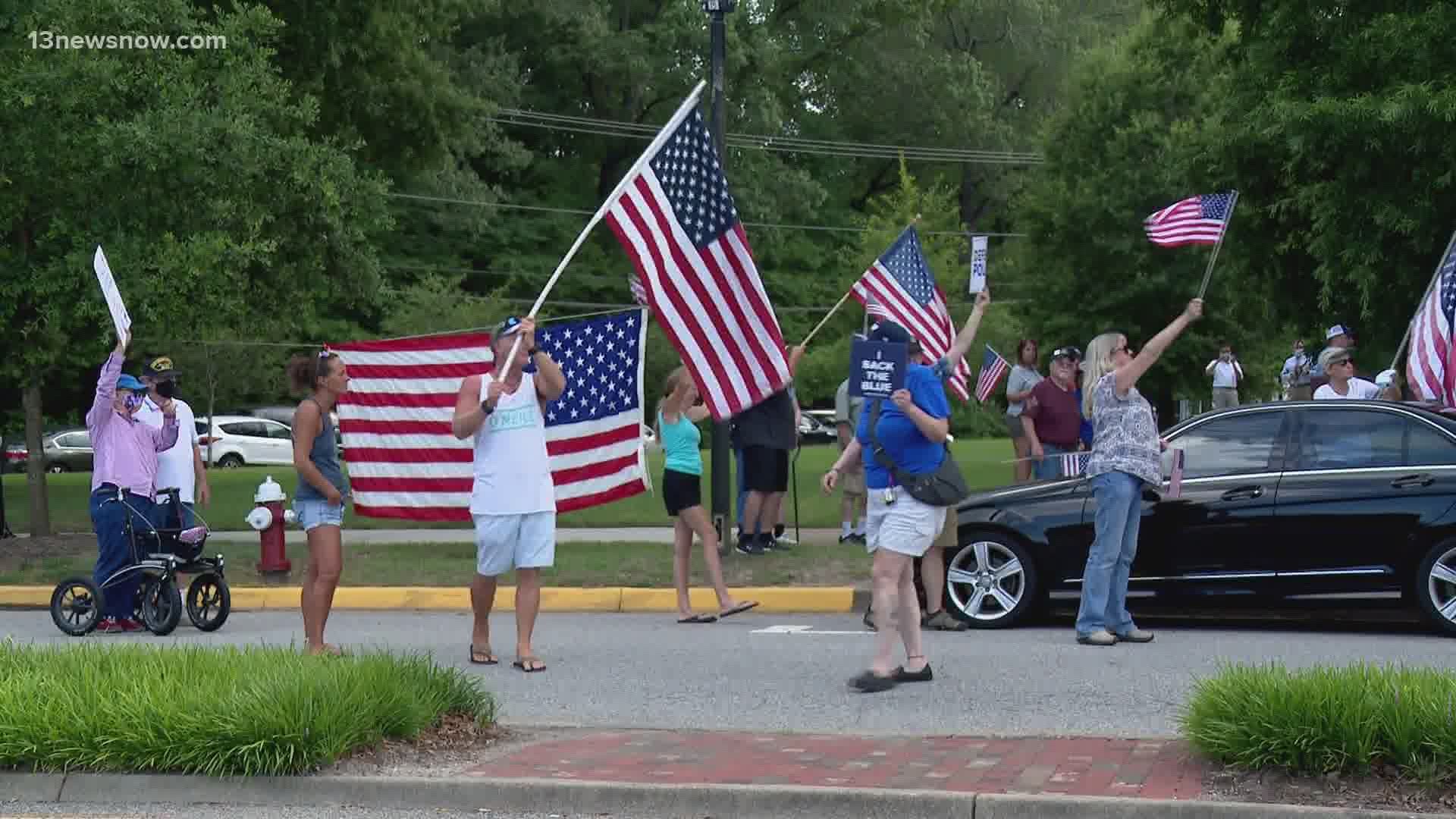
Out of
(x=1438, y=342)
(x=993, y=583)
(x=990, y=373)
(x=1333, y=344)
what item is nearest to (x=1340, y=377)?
(x=1438, y=342)

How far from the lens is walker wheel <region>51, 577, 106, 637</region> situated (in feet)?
42.0

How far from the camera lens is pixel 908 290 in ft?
58.3

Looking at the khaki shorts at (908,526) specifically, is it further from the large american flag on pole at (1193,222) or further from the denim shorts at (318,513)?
the large american flag on pole at (1193,222)

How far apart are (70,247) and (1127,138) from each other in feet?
87.0

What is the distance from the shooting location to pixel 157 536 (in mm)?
12961

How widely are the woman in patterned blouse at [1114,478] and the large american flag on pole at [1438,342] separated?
4187 mm

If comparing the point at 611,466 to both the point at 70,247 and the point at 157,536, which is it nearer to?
the point at 157,536

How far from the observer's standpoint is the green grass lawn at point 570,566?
15.0 metres

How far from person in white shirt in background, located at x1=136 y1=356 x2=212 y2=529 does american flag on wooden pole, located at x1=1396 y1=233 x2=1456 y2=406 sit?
8.95 m

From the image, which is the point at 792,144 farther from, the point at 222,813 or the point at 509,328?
the point at 222,813

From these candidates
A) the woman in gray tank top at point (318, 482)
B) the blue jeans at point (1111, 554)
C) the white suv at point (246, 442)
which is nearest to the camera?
the woman in gray tank top at point (318, 482)

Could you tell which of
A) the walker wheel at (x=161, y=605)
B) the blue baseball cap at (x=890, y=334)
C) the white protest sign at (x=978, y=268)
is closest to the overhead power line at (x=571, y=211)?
the white protest sign at (x=978, y=268)

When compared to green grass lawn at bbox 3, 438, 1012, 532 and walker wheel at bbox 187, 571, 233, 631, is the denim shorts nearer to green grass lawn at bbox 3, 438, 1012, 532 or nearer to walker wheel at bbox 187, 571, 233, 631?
walker wheel at bbox 187, 571, 233, 631

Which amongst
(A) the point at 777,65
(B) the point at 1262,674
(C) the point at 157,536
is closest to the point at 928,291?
(C) the point at 157,536
